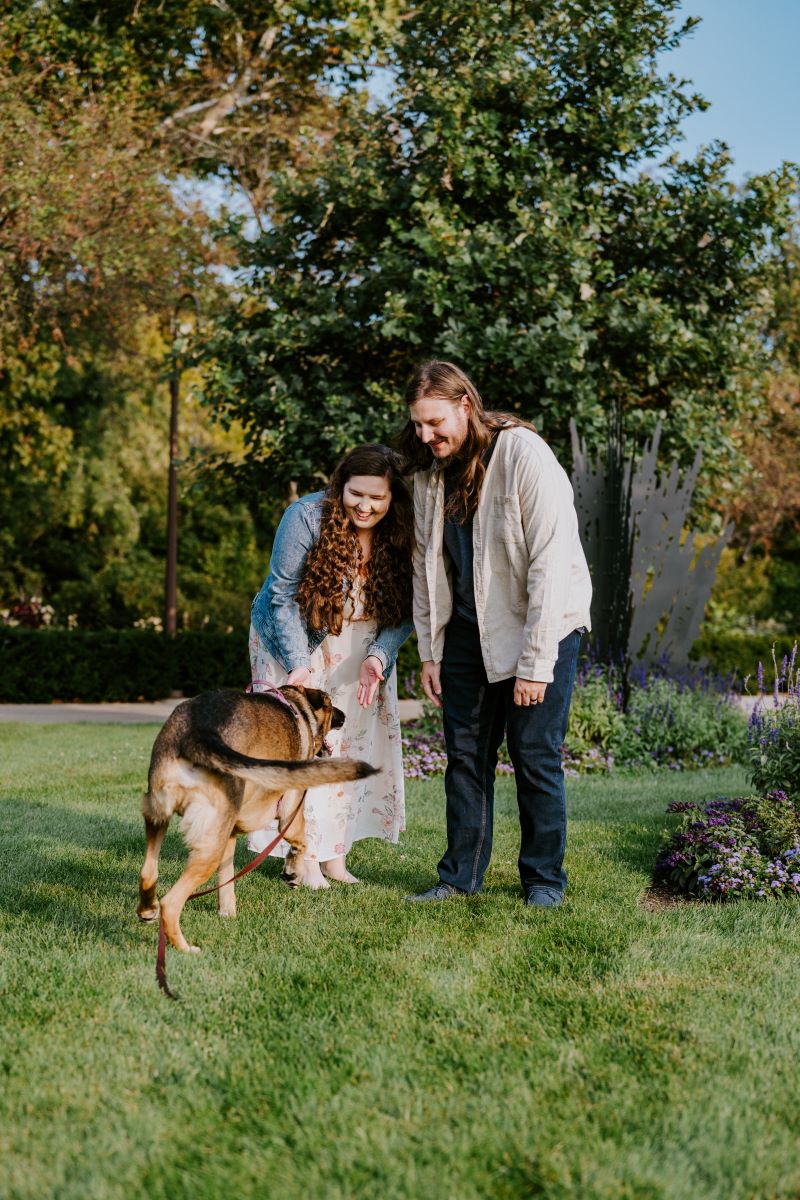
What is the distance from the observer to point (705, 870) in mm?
4730

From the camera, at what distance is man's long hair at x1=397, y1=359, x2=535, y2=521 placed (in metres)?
4.10

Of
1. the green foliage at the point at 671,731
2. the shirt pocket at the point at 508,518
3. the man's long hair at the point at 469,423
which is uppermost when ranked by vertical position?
the man's long hair at the point at 469,423

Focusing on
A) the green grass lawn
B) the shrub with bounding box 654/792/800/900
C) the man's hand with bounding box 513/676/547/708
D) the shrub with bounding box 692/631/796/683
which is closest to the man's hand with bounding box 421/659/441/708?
the man's hand with bounding box 513/676/547/708

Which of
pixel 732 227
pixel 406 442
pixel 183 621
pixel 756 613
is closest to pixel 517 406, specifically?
pixel 732 227

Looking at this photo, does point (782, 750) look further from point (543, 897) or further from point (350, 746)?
point (350, 746)

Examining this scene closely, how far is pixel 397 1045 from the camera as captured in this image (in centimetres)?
296

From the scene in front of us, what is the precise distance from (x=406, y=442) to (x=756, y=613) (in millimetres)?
23363

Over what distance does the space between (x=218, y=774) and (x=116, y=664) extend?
12.8m

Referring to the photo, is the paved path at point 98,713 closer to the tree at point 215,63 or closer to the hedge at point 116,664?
the hedge at point 116,664

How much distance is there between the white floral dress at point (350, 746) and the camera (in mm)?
4715

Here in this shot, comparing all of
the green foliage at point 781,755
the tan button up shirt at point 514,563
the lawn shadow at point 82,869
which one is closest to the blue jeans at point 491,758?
the tan button up shirt at point 514,563

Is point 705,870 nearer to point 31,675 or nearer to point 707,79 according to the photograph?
point 707,79

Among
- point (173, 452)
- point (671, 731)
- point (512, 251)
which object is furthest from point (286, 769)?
point (173, 452)

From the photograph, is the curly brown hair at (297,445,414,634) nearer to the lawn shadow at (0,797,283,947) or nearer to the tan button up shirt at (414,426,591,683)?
the tan button up shirt at (414,426,591,683)
